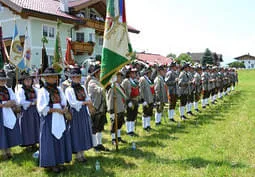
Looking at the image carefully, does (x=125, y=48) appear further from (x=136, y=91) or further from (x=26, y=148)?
(x=26, y=148)

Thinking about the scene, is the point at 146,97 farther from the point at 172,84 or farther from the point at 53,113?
the point at 53,113

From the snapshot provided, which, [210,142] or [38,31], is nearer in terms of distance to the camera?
[210,142]

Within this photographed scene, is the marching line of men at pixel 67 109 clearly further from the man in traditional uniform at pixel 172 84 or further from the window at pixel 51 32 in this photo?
the window at pixel 51 32

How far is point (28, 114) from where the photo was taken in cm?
820

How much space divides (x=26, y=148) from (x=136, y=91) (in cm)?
390

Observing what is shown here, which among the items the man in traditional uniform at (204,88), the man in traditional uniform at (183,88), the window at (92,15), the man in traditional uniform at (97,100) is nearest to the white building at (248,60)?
the window at (92,15)

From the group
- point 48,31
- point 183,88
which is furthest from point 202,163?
point 48,31

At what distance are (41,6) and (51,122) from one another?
23678mm

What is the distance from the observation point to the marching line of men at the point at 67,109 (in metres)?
6.30

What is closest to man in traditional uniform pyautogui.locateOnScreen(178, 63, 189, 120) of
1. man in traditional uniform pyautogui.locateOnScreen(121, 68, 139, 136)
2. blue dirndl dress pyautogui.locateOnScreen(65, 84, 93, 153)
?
man in traditional uniform pyautogui.locateOnScreen(121, 68, 139, 136)

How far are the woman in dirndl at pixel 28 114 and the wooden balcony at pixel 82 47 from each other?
20868 mm

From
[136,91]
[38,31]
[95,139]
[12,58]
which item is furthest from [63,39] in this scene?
[95,139]

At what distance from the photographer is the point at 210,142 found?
30.0ft

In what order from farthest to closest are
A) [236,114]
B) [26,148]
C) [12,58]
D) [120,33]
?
1. [236,114]
2. [12,58]
3. [26,148]
4. [120,33]
